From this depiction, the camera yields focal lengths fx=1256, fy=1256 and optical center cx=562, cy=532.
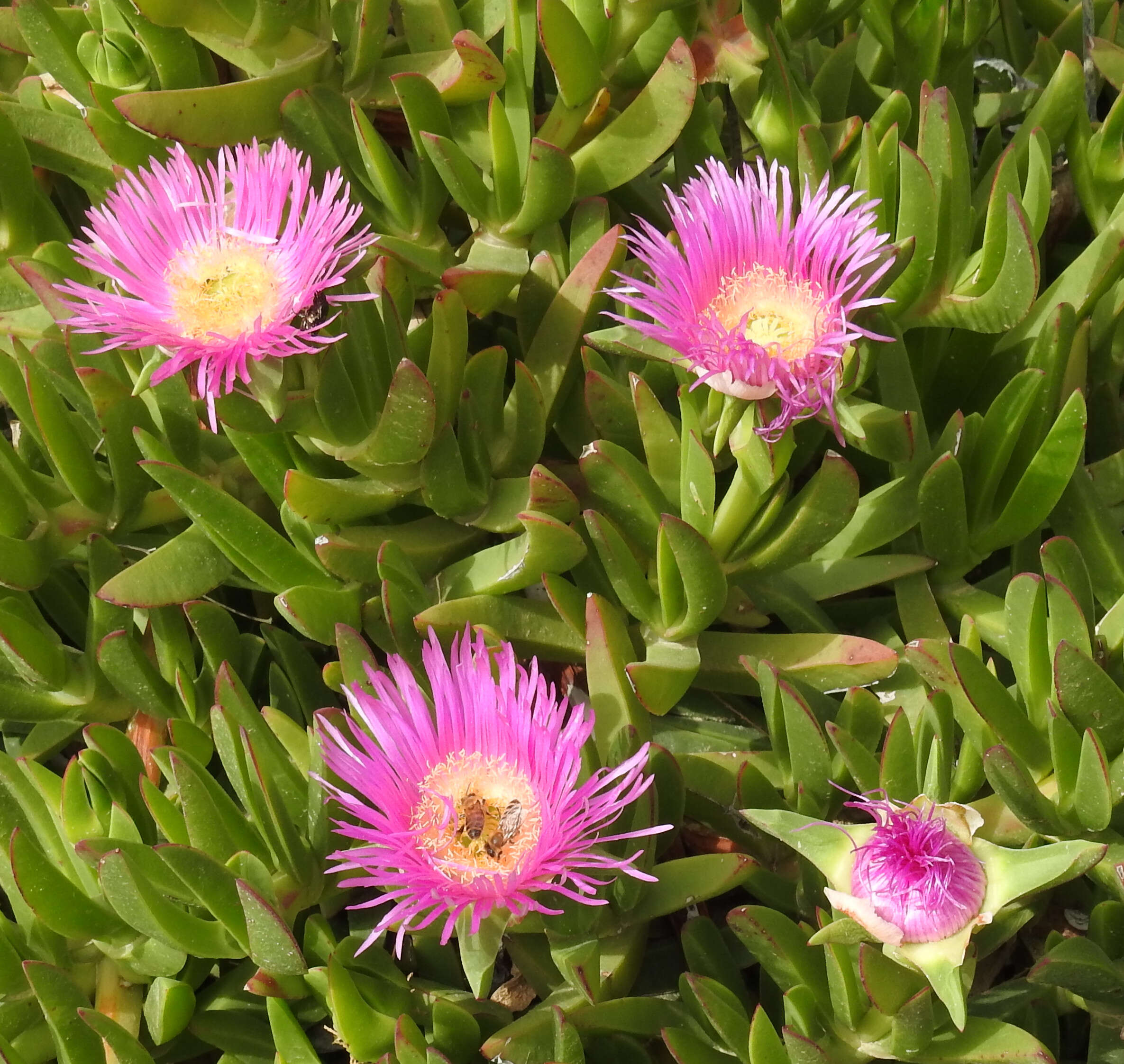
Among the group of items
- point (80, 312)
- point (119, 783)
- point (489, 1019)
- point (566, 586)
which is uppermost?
point (80, 312)

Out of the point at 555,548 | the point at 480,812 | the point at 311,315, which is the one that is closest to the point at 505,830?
the point at 480,812

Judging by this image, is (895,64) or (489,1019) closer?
(489,1019)

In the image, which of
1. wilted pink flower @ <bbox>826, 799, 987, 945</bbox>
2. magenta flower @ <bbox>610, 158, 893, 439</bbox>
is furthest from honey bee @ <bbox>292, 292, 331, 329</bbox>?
wilted pink flower @ <bbox>826, 799, 987, 945</bbox>

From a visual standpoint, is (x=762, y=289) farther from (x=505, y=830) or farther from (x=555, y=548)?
(x=505, y=830)

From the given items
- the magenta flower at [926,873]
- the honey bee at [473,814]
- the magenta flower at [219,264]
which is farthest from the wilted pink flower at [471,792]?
the magenta flower at [219,264]

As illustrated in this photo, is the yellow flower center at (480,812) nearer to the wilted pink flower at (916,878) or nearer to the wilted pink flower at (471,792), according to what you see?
the wilted pink flower at (471,792)

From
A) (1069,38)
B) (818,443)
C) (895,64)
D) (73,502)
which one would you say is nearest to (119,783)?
(73,502)

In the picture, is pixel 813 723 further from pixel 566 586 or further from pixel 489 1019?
pixel 489 1019
